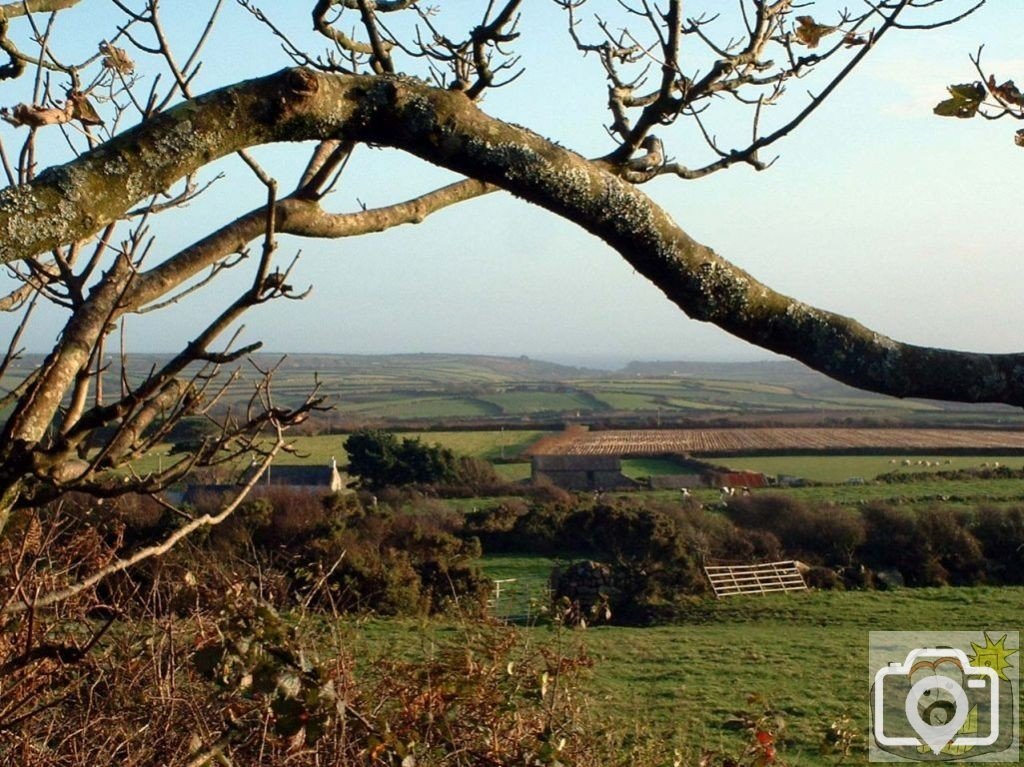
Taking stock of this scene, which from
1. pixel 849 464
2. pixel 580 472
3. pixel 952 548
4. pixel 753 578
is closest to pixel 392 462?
pixel 580 472

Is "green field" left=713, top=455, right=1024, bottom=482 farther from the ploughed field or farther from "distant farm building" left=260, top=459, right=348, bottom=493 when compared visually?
"distant farm building" left=260, top=459, right=348, bottom=493

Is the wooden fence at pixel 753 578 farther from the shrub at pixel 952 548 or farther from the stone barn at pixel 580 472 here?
the stone barn at pixel 580 472

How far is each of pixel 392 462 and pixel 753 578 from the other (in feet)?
57.1

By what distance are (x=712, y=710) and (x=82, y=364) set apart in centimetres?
1193

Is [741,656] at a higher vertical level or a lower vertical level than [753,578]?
higher

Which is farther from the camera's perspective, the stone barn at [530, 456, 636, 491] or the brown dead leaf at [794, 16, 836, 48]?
the stone barn at [530, 456, 636, 491]

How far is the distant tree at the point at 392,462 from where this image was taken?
41.1 metres

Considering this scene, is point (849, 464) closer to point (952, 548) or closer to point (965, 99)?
point (952, 548)
